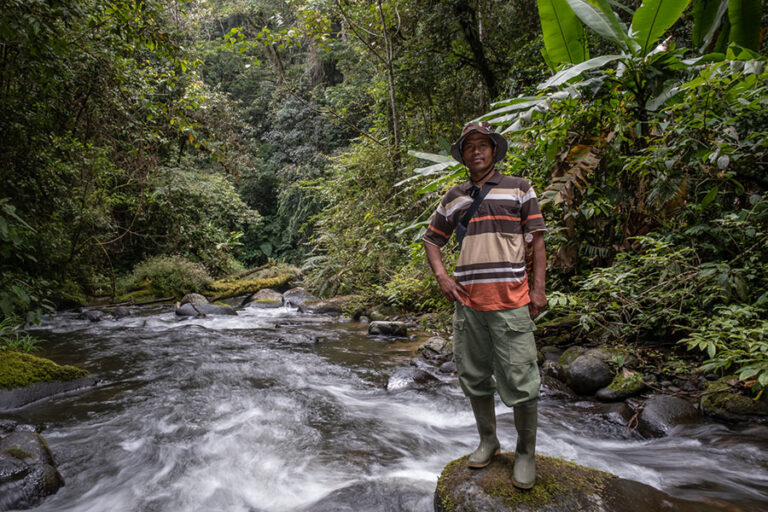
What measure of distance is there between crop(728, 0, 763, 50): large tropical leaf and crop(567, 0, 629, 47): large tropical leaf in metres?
1.08

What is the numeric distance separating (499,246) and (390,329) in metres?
5.55

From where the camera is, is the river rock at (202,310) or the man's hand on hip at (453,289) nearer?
the man's hand on hip at (453,289)

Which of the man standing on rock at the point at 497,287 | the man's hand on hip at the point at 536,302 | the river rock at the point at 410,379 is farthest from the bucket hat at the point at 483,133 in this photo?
the river rock at the point at 410,379

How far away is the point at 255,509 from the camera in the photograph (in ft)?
9.67

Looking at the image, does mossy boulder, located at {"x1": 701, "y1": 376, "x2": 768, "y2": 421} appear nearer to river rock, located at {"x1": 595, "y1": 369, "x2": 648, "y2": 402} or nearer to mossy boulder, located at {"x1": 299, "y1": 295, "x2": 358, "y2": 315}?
river rock, located at {"x1": 595, "y1": 369, "x2": 648, "y2": 402}

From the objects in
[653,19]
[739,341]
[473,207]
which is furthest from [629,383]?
[653,19]

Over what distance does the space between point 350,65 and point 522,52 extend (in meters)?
9.54

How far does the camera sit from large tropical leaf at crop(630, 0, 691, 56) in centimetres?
386

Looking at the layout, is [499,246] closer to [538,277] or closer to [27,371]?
[538,277]

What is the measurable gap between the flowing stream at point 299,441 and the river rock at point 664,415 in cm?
8

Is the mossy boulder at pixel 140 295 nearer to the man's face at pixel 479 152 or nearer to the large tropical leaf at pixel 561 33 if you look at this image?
the large tropical leaf at pixel 561 33

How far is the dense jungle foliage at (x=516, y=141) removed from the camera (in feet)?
11.3

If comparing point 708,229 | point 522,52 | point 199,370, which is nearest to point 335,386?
point 199,370

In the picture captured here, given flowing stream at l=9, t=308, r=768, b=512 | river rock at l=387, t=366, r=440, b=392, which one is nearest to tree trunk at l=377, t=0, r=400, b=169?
flowing stream at l=9, t=308, r=768, b=512
